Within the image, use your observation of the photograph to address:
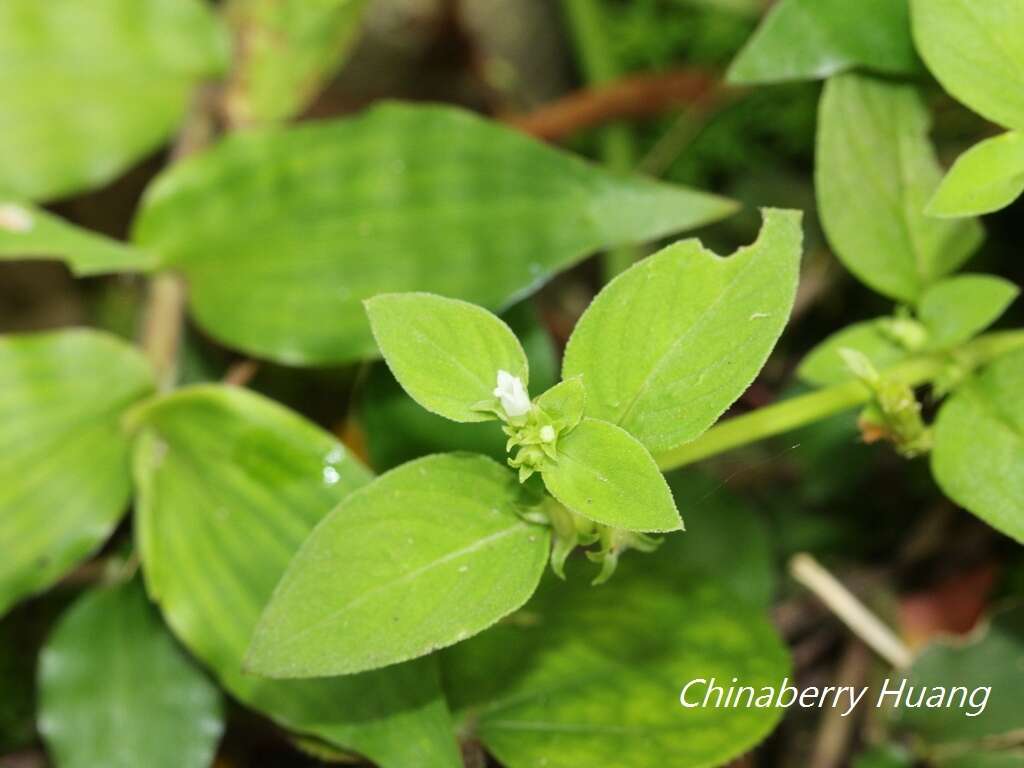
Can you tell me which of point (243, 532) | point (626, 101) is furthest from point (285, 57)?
point (243, 532)

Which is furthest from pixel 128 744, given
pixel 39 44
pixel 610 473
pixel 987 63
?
pixel 987 63

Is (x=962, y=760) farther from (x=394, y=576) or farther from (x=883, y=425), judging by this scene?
(x=394, y=576)

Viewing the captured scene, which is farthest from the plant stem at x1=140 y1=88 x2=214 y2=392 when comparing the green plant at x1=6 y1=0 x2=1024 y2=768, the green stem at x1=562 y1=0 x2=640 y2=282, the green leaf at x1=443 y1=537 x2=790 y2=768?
the green stem at x1=562 y1=0 x2=640 y2=282

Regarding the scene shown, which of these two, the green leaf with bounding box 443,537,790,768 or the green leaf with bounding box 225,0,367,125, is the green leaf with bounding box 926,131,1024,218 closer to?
the green leaf with bounding box 443,537,790,768

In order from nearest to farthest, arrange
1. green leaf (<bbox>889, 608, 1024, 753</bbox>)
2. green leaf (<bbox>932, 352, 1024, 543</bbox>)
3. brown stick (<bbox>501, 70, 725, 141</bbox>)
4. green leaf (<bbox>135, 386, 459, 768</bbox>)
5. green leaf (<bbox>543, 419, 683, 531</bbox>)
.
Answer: green leaf (<bbox>543, 419, 683, 531</bbox>), green leaf (<bbox>932, 352, 1024, 543</bbox>), green leaf (<bbox>135, 386, 459, 768</bbox>), green leaf (<bbox>889, 608, 1024, 753</bbox>), brown stick (<bbox>501, 70, 725, 141</bbox>)

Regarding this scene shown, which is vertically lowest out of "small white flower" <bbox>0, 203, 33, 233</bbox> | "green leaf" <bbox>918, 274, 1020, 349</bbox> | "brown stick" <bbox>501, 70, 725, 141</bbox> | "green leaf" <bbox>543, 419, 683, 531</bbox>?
"brown stick" <bbox>501, 70, 725, 141</bbox>

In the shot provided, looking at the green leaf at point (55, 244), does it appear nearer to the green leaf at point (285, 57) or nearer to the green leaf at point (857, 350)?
the green leaf at point (285, 57)
